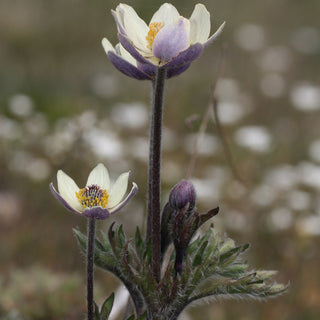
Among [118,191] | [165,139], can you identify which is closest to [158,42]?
[118,191]

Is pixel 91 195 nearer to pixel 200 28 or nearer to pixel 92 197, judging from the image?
pixel 92 197

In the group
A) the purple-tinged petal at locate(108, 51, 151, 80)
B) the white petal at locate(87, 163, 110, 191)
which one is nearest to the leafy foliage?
the white petal at locate(87, 163, 110, 191)

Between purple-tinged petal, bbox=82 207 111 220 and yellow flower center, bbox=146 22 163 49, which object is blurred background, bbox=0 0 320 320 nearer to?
yellow flower center, bbox=146 22 163 49

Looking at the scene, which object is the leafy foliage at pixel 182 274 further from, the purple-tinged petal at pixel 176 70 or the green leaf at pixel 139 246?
the purple-tinged petal at pixel 176 70

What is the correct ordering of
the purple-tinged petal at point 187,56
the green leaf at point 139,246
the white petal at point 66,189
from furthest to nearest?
the green leaf at point 139,246
the white petal at point 66,189
the purple-tinged petal at point 187,56

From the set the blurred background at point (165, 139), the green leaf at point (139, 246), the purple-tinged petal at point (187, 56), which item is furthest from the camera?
the blurred background at point (165, 139)

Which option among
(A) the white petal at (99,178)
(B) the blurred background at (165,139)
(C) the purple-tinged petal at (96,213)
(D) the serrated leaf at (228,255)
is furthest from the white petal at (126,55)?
(B) the blurred background at (165,139)
